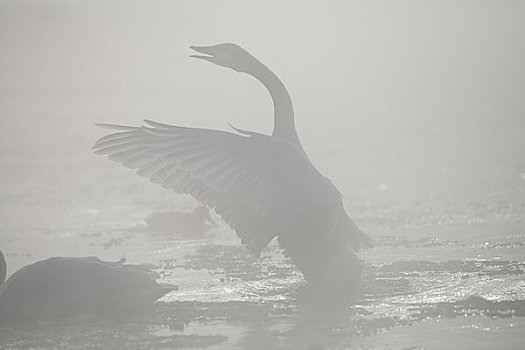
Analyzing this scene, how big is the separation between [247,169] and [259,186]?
18cm

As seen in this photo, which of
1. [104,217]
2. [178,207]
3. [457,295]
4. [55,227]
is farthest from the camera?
[178,207]

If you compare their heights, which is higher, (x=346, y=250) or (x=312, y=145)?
(x=312, y=145)

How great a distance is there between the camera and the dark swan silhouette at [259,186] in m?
8.63

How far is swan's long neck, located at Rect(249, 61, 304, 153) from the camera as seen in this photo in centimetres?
1013

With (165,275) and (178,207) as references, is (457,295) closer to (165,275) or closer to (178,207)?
(165,275)

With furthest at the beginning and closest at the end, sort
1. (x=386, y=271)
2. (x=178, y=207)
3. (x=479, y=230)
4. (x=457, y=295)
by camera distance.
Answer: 1. (x=178, y=207)
2. (x=479, y=230)
3. (x=386, y=271)
4. (x=457, y=295)

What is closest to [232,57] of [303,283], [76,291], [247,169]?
[247,169]

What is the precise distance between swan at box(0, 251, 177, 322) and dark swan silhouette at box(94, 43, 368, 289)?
1.00 meters

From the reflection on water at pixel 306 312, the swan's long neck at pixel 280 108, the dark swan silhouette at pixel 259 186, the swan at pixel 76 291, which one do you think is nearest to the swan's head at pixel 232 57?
the swan's long neck at pixel 280 108

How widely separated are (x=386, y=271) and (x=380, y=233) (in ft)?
10.6

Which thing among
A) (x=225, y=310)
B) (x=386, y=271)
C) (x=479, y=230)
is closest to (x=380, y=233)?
(x=479, y=230)

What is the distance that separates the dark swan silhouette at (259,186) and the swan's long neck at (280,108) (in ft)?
3.78

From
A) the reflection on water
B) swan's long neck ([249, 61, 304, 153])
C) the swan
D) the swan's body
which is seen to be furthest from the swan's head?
the swan's body

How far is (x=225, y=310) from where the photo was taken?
838 centimetres
